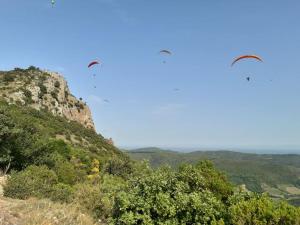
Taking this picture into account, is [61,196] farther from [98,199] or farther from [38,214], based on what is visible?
[38,214]

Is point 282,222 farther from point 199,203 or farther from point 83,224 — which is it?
point 83,224

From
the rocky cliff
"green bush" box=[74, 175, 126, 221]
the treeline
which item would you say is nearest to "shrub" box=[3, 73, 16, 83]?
the rocky cliff

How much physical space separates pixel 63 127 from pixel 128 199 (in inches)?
2529

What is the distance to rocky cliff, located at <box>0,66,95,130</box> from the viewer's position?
83600 mm

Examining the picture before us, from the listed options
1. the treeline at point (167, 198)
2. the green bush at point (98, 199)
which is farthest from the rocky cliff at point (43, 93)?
the green bush at point (98, 199)

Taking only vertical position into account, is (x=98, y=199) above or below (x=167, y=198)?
below

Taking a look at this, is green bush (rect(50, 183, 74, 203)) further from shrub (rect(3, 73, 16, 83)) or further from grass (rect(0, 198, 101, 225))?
shrub (rect(3, 73, 16, 83))

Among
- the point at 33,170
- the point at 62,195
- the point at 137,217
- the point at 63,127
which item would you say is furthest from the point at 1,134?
the point at 63,127

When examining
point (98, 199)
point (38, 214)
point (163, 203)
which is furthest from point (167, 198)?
point (38, 214)

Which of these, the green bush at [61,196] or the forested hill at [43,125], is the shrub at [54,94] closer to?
the forested hill at [43,125]

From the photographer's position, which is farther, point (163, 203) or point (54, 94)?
point (54, 94)

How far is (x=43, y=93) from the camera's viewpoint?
93688mm

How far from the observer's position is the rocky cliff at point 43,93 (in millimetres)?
83600

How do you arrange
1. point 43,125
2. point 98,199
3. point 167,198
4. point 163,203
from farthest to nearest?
point 43,125 < point 98,199 < point 167,198 < point 163,203
